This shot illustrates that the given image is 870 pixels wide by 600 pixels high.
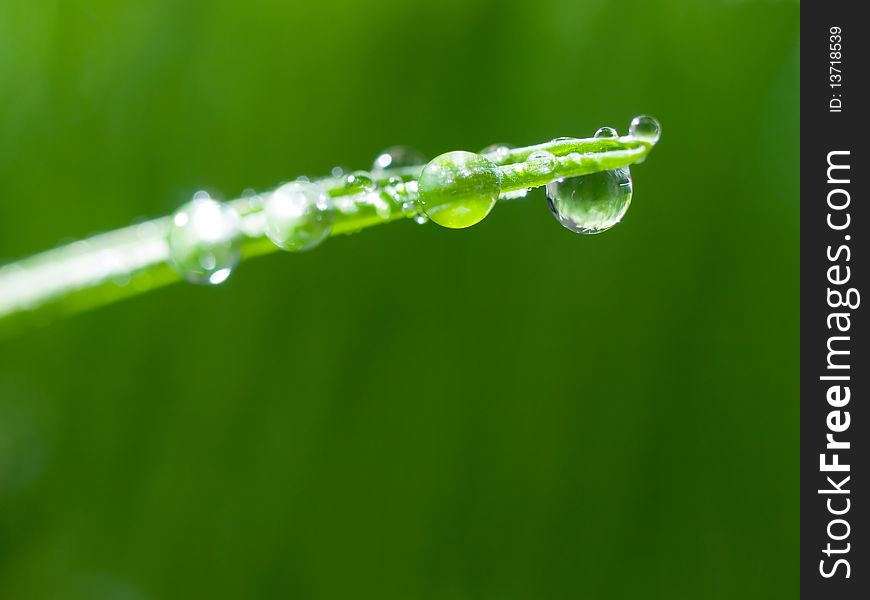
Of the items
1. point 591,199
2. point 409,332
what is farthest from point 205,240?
point 409,332

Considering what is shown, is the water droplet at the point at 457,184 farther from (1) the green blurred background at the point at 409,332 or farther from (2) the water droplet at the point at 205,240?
(1) the green blurred background at the point at 409,332

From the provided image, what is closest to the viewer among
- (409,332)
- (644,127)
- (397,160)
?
(644,127)

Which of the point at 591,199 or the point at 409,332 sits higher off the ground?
the point at 409,332

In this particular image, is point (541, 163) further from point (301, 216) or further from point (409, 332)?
point (409, 332)

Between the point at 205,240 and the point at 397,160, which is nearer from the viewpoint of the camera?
the point at 205,240
